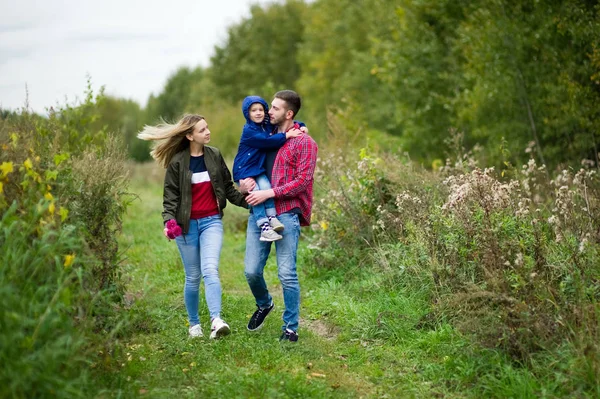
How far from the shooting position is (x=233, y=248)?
1158 cm

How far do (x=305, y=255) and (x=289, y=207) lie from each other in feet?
12.1

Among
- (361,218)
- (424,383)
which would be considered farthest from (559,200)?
(361,218)

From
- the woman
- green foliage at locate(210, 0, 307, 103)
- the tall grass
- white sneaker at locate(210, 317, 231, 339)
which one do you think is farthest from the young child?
green foliage at locate(210, 0, 307, 103)

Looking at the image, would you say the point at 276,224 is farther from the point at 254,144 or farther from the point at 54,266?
the point at 54,266

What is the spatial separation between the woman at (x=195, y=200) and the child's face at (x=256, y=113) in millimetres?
502

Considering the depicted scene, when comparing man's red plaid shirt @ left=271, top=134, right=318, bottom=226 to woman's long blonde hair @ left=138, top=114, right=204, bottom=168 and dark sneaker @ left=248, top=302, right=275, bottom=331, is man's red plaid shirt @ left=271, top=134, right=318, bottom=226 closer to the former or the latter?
woman's long blonde hair @ left=138, top=114, right=204, bottom=168

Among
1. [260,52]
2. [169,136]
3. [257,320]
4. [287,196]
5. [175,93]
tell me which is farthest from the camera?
[175,93]

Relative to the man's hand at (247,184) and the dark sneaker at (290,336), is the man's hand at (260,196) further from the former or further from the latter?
the dark sneaker at (290,336)

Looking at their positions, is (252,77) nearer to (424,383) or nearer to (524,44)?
(524,44)

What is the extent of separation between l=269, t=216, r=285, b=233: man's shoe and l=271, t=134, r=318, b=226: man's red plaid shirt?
0.32 feet

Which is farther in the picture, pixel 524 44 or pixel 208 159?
pixel 524 44

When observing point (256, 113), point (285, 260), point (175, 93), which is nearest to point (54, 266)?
point (285, 260)

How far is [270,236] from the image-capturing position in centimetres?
572

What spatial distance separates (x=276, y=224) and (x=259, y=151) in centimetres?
73
